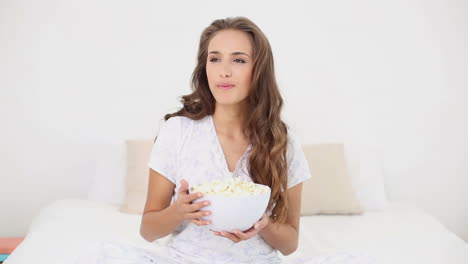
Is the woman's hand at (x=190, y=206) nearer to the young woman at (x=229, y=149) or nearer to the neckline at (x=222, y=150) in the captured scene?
the young woman at (x=229, y=149)

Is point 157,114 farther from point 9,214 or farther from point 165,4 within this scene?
point 9,214

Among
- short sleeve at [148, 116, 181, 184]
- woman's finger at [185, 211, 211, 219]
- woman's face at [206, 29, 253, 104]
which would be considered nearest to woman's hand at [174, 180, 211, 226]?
woman's finger at [185, 211, 211, 219]

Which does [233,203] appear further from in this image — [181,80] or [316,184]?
[181,80]

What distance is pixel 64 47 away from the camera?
3.27 m

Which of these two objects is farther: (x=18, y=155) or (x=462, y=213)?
(x=462, y=213)

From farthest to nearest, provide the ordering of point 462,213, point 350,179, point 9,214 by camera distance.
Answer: point 462,213, point 9,214, point 350,179

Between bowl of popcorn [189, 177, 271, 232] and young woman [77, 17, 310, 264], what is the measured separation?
0.25 m

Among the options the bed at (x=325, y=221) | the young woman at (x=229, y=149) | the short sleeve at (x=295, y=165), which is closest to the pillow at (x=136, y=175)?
the bed at (x=325, y=221)

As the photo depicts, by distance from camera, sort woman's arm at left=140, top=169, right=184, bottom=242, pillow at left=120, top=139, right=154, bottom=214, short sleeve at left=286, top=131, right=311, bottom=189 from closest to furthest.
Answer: woman's arm at left=140, top=169, right=184, bottom=242
short sleeve at left=286, top=131, right=311, bottom=189
pillow at left=120, top=139, right=154, bottom=214

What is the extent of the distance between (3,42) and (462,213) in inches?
120

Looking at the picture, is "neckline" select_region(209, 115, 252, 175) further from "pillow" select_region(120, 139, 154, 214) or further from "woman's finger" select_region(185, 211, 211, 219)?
"pillow" select_region(120, 139, 154, 214)

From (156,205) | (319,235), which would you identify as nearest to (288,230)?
(156,205)

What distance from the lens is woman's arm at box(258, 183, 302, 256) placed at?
177 centimetres

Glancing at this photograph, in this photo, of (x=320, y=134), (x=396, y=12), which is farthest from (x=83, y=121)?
(x=396, y=12)
